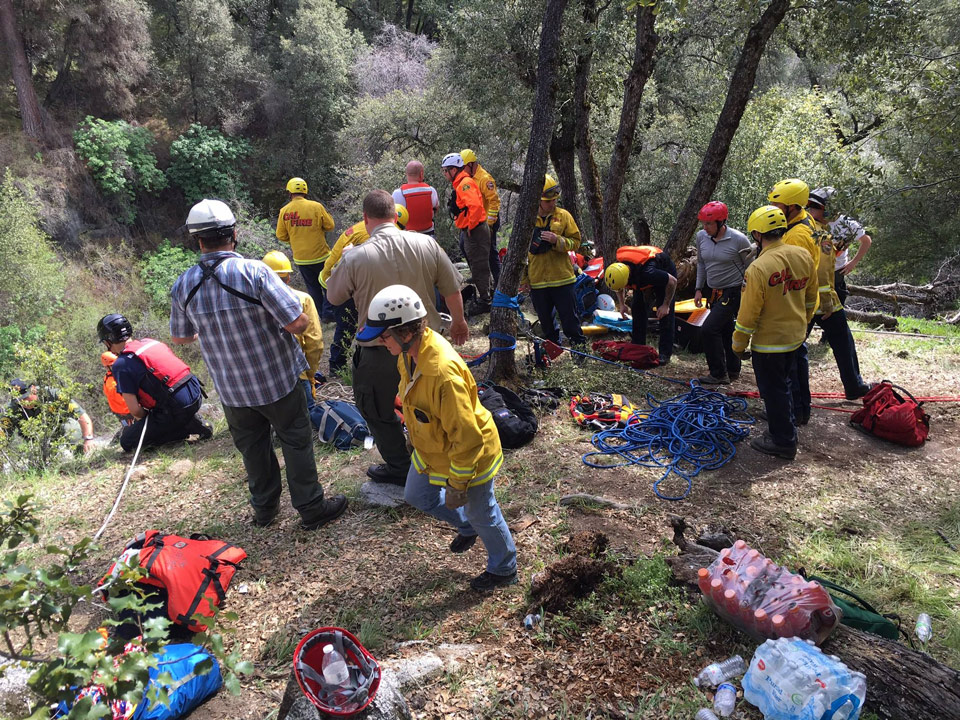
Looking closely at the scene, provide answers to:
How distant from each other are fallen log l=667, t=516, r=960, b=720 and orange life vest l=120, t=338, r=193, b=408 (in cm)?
540

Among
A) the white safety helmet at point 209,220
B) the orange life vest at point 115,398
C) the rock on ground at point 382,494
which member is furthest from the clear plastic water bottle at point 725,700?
the orange life vest at point 115,398

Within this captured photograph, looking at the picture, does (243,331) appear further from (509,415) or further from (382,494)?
(509,415)

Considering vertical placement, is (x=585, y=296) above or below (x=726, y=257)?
below

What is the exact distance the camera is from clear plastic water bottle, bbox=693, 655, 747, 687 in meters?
2.73

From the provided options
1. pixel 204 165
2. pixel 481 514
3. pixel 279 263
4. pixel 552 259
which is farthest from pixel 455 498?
pixel 204 165

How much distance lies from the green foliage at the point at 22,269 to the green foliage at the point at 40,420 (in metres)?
10.1

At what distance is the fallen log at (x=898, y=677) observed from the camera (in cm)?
236

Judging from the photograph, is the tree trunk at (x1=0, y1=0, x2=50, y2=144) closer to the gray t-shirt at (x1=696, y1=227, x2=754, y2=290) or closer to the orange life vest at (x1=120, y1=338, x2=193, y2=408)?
the orange life vest at (x1=120, y1=338, x2=193, y2=408)

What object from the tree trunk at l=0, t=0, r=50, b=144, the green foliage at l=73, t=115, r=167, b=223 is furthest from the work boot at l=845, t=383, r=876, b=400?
the tree trunk at l=0, t=0, r=50, b=144

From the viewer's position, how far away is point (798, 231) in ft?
16.1

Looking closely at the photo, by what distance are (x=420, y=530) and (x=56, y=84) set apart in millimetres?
22963

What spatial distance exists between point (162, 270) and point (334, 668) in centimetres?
1824

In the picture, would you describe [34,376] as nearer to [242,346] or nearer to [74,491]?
[74,491]

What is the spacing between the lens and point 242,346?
3549 mm
